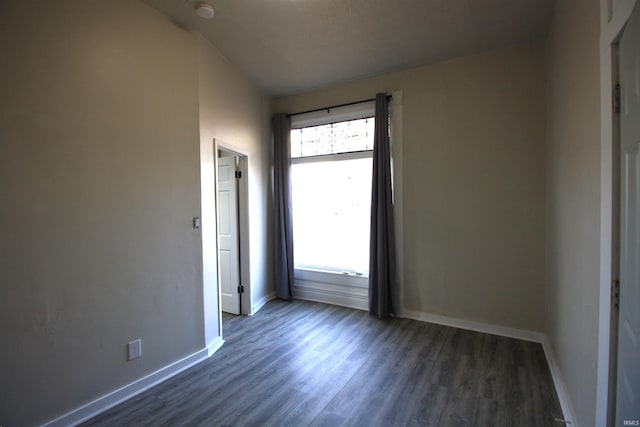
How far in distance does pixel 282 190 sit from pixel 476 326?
9.43 ft

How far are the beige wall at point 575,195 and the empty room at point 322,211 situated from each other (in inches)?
1.0

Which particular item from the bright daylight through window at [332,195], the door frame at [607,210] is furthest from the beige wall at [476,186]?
the door frame at [607,210]

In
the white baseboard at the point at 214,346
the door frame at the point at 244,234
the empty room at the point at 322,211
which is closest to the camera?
the empty room at the point at 322,211

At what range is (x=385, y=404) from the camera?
6.70 feet

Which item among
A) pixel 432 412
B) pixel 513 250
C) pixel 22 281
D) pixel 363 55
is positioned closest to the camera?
pixel 22 281

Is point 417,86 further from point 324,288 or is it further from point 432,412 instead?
point 432,412

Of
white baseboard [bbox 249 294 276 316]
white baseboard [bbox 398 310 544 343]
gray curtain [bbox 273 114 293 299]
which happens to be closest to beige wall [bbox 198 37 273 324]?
white baseboard [bbox 249 294 276 316]

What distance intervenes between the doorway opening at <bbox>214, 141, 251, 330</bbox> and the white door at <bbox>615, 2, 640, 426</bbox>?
329 cm

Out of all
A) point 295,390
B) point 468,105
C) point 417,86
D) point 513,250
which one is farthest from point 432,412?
point 417,86

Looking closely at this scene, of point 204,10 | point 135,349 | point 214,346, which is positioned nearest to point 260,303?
point 214,346

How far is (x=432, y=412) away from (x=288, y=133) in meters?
3.49

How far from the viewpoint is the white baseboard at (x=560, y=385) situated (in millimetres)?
1801

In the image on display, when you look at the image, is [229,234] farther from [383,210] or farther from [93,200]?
[383,210]

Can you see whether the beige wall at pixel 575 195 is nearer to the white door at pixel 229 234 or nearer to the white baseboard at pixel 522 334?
the white baseboard at pixel 522 334
